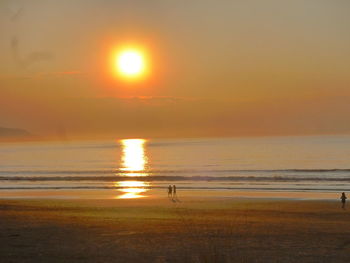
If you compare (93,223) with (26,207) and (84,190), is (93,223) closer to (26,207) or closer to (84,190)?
(26,207)

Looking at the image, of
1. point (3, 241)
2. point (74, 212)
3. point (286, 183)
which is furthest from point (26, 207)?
point (286, 183)

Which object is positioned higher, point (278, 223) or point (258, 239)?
point (278, 223)

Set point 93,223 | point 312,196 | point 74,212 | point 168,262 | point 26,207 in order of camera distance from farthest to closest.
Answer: point 312,196, point 26,207, point 74,212, point 93,223, point 168,262

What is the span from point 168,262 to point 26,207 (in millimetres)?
18286

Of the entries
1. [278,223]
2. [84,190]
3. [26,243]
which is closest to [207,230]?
[278,223]

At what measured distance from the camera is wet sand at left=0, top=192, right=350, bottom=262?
15.1 metres

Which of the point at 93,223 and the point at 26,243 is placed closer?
the point at 26,243

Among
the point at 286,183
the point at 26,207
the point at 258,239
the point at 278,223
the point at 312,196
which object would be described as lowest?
the point at 258,239

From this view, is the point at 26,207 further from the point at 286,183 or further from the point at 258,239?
the point at 286,183

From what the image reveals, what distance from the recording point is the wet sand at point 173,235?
15.1 m

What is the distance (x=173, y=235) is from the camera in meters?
18.8

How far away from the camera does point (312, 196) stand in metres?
40.8

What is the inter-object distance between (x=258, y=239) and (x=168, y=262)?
489cm

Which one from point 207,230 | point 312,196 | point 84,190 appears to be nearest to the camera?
point 207,230
